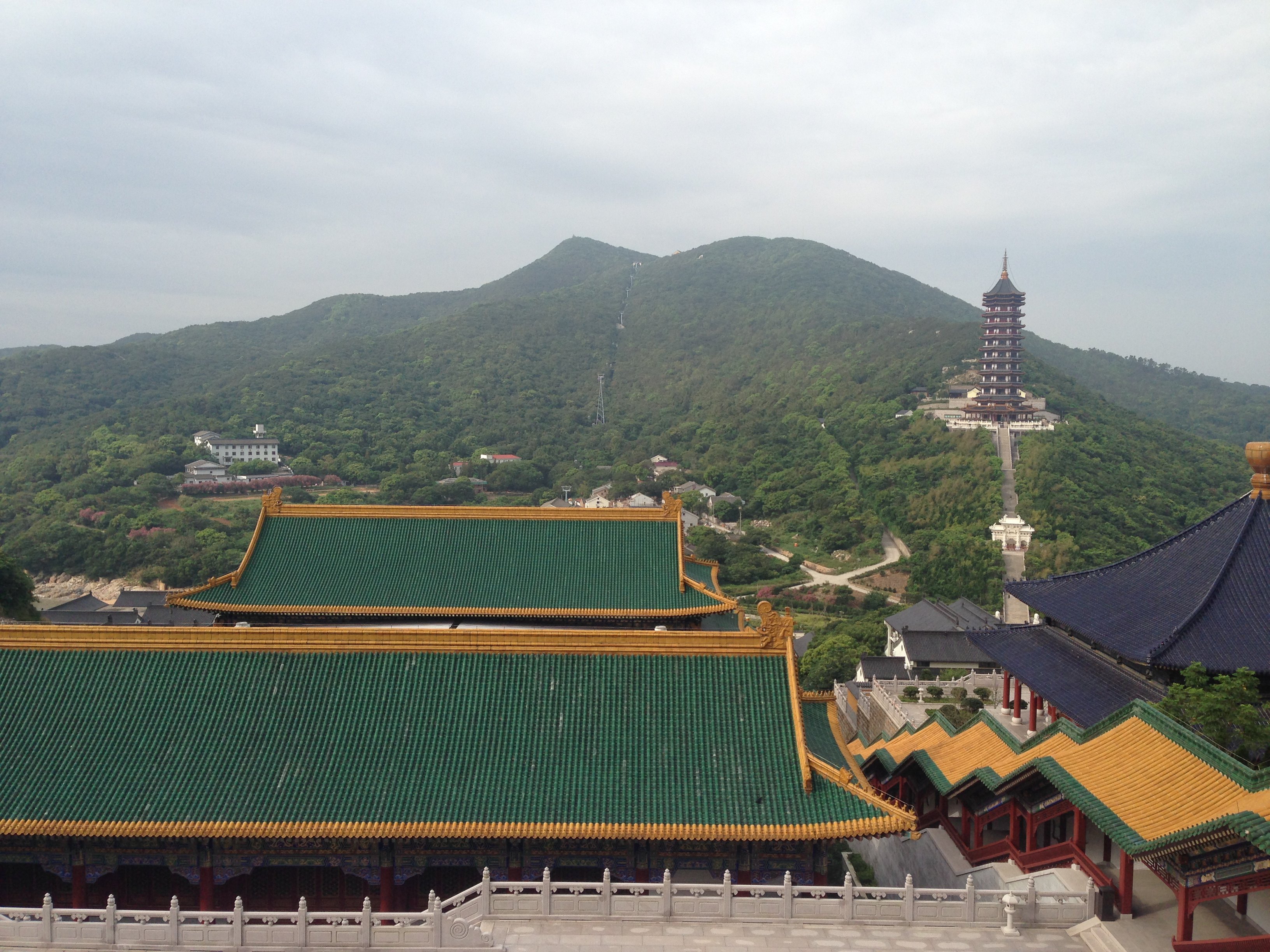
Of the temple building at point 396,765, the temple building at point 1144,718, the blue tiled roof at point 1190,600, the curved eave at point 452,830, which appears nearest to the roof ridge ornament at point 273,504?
the temple building at point 396,765

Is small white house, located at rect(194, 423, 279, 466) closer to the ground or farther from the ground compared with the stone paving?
farther from the ground

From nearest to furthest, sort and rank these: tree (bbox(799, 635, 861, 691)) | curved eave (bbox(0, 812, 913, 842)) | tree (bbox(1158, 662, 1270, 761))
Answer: curved eave (bbox(0, 812, 913, 842))
tree (bbox(1158, 662, 1270, 761))
tree (bbox(799, 635, 861, 691))

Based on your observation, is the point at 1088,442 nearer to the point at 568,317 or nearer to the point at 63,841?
the point at 63,841

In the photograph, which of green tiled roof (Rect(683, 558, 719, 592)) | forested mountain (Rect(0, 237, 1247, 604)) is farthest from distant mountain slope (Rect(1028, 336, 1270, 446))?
green tiled roof (Rect(683, 558, 719, 592))

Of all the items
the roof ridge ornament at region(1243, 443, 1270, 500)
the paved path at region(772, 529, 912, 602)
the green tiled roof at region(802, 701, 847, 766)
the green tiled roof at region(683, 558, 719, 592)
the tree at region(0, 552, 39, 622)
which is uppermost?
the roof ridge ornament at region(1243, 443, 1270, 500)

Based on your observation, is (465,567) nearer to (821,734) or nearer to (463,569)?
(463,569)

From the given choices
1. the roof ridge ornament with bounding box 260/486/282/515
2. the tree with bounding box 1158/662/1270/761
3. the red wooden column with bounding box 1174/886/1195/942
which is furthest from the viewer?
the roof ridge ornament with bounding box 260/486/282/515

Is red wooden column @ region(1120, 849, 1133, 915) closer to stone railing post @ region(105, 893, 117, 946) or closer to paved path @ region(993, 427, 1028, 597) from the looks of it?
stone railing post @ region(105, 893, 117, 946)
